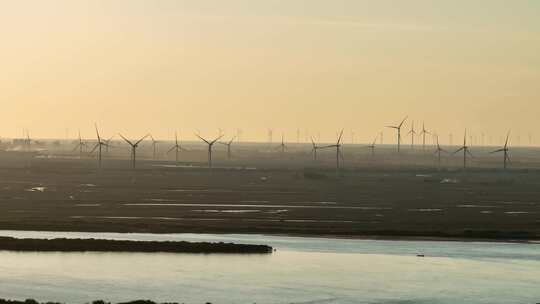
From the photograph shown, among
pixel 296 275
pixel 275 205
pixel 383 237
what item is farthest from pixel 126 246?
pixel 275 205

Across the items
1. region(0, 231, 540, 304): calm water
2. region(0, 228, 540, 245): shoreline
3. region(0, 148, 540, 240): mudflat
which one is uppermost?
region(0, 148, 540, 240): mudflat

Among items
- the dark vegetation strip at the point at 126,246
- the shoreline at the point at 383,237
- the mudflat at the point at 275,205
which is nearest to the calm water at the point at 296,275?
the dark vegetation strip at the point at 126,246

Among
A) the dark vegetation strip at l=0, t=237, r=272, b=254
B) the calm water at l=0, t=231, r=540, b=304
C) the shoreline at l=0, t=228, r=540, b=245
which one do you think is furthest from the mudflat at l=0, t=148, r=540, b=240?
the calm water at l=0, t=231, r=540, b=304

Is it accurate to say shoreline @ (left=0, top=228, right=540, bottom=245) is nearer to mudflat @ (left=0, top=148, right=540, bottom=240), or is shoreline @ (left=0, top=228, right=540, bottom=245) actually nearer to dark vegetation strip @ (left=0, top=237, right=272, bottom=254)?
mudflat @ (left=0, top=148, right=540, bottom=240)

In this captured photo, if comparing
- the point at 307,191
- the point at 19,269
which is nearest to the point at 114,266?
the point at 19,269

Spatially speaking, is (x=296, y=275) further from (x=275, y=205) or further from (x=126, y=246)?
(x=275, y=205)
